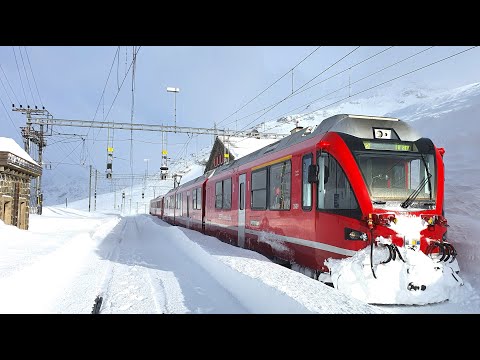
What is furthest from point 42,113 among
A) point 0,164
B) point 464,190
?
point 464,190

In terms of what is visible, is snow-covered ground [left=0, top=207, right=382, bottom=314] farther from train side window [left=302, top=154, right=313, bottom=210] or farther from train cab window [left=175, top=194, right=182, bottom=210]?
train cab window [left=175, top=194, right=182, bottom=210]

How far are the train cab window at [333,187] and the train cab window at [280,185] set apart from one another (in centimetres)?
138

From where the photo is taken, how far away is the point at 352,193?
253 inches

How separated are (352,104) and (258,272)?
6167 inches

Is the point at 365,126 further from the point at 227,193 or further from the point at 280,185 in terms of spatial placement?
the point at 227,193

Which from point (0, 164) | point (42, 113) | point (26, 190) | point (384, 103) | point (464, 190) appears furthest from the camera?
point (384, 103)

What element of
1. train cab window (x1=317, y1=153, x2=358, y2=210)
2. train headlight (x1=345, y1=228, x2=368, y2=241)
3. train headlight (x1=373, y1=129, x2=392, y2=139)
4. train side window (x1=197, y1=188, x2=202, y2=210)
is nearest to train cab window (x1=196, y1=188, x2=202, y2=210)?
train side window (x1=197, y1=188, x2=202, y2=210)

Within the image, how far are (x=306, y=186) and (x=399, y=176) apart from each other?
1769mm

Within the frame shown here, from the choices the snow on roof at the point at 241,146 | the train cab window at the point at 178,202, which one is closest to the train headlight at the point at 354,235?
the train cab window at the point at 178,202

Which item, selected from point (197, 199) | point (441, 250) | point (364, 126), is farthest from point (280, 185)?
point (197, 199)

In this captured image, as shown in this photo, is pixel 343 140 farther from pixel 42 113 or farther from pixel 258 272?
pixel 42 113

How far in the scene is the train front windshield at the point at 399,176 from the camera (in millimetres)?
6465

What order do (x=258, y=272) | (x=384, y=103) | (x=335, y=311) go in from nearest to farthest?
(x=335, y=311)
(x=258, y=272)
(x=384, y=103)
